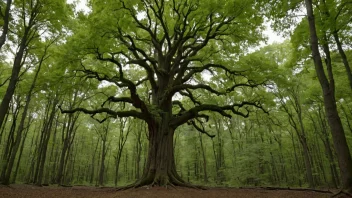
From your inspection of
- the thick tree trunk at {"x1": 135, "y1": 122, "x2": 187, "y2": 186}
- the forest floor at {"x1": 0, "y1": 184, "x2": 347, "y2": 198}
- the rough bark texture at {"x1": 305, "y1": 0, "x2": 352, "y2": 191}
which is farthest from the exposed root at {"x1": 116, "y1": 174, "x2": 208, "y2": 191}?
the rough bark texture at {"x1": 305, "y1": 0, "x2": 352, "y2": 191}

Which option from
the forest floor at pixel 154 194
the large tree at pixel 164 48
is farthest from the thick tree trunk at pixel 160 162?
the forest floor at pixel 154 194

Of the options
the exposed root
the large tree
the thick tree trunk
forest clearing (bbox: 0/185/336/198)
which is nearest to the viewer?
forest clearing (bbox: 0/185/336/198)

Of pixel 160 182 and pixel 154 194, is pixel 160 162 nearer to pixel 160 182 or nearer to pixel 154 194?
pixel 160 182

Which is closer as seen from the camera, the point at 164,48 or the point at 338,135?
the point at 338,135

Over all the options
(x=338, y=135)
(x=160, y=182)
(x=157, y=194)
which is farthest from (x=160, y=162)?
(x=338, y=135)

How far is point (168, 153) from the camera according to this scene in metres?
11.9

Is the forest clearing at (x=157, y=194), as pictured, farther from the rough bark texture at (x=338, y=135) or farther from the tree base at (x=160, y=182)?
the rough bark texture at (x=338, y=135)

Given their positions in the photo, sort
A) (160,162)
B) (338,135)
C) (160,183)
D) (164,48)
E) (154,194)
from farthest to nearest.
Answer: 1. (164,48)
2. (160,162)
3. (160,183)
4. (154,194)
5. (338,135)

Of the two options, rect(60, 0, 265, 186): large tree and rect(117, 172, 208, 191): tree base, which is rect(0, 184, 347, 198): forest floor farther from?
rect(60, 0, 265, 186): large tree

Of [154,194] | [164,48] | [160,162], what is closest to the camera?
[154,194]

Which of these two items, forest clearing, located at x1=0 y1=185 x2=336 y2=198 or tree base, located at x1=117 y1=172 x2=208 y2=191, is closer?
forest clearing, located at x1=0 y1=185 x2=336 y2=198

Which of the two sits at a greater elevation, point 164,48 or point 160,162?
point 164,48

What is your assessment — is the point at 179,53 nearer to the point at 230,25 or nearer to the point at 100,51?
the point at 230,25

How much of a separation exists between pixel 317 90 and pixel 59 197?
19249 millimetres
